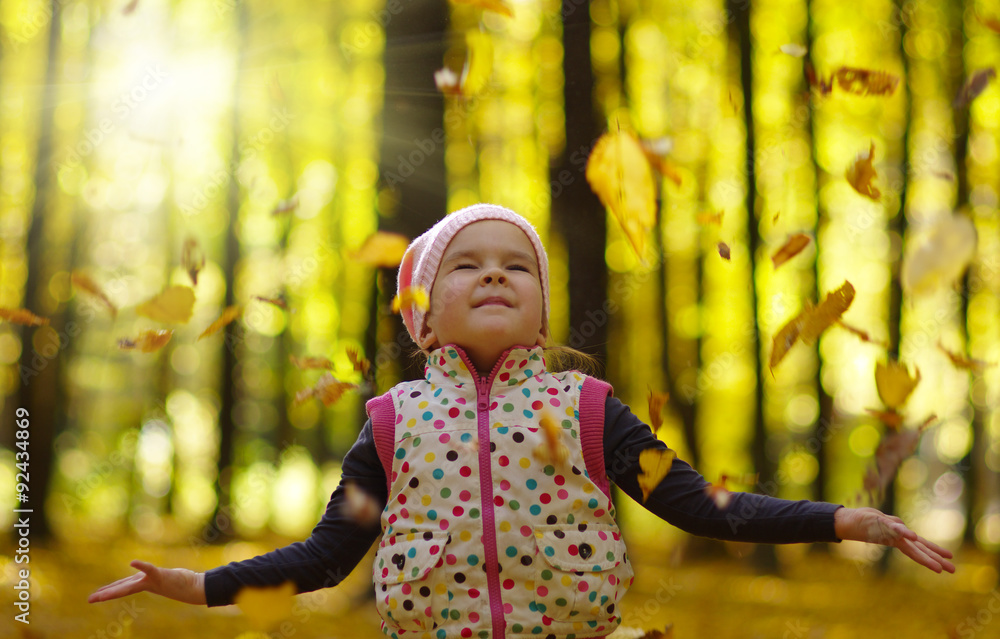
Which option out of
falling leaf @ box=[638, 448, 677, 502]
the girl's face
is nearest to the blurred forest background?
the girl's face

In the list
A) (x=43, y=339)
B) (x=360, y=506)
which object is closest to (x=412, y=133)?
(x=360, y=506)

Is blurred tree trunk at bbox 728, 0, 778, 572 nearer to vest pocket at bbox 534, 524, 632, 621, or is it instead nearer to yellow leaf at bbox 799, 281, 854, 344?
yellow leaf at bbox 799, 281, 854, 344

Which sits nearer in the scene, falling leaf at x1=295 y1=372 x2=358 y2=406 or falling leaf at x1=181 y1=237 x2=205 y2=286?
falling leaf at x1=295 y1=372 x2=358 y2=406

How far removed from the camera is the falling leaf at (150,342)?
3.45 meters

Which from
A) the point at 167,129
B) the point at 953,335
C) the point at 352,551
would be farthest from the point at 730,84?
the point at 352,551

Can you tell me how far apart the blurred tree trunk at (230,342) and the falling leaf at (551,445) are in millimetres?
10243

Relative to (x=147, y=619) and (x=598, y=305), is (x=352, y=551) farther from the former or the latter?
(x=147, y=619)

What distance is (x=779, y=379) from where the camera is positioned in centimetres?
1260

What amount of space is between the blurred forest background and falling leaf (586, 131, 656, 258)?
2399 millimetres

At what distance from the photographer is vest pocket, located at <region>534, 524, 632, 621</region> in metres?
1.92

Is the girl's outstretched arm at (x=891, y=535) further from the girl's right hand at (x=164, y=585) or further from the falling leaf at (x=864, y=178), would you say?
the falling leaf at (x=864, y=178)

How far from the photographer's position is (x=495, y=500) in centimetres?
198

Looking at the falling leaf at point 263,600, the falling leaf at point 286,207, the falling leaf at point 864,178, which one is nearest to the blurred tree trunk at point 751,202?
the falling leaf at point 286,207

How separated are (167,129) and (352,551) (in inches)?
413
